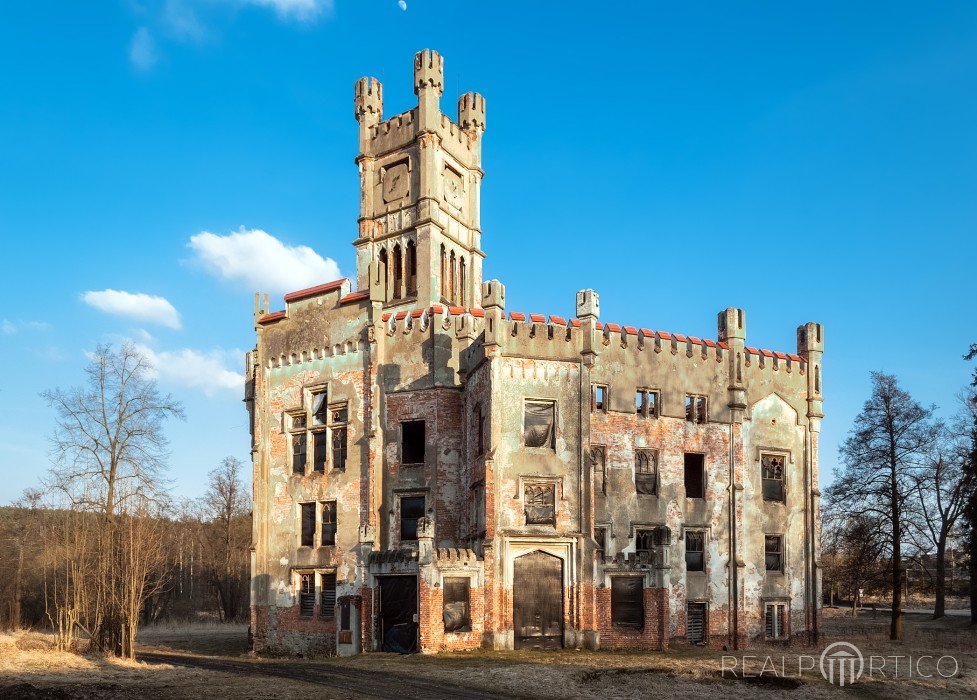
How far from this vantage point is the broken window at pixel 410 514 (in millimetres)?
32844

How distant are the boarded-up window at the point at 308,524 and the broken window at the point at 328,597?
1.65m

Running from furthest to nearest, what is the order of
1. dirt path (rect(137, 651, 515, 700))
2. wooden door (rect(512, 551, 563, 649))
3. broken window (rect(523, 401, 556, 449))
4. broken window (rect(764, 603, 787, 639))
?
broken window (rect(764, 603, 787, 639)), broken window (rect(523, 401, 556, 449)), wooden door (rect(512, 551, 563, 649)), dirt path (rect(137, 651, 515, 700))

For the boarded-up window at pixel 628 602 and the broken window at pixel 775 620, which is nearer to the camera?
the boarded-up window at pixel 628 602

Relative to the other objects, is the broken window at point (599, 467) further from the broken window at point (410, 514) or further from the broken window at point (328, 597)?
the broken window at point (328, 597)

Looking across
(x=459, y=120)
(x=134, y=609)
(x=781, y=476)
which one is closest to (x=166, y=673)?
(x=134, y=609)

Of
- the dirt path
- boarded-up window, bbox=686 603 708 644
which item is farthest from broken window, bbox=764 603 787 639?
the dirt path

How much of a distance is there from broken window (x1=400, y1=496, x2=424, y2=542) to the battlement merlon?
21012 millimetres

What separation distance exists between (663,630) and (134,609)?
1633 centimetres

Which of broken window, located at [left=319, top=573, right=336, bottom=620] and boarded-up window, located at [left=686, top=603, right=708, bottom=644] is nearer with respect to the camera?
boarded-up window, located at [left=686, top=603, right=708, bottom=644]

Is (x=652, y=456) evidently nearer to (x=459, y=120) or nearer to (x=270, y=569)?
(x=270, y=569)

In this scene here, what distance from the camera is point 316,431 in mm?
35625

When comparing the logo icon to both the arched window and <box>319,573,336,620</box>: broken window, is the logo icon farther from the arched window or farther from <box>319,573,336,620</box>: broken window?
the arched window

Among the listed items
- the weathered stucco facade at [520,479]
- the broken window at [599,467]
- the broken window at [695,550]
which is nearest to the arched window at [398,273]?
the weathered stucco facade at [520,479]

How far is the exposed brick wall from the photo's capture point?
28.2 m
